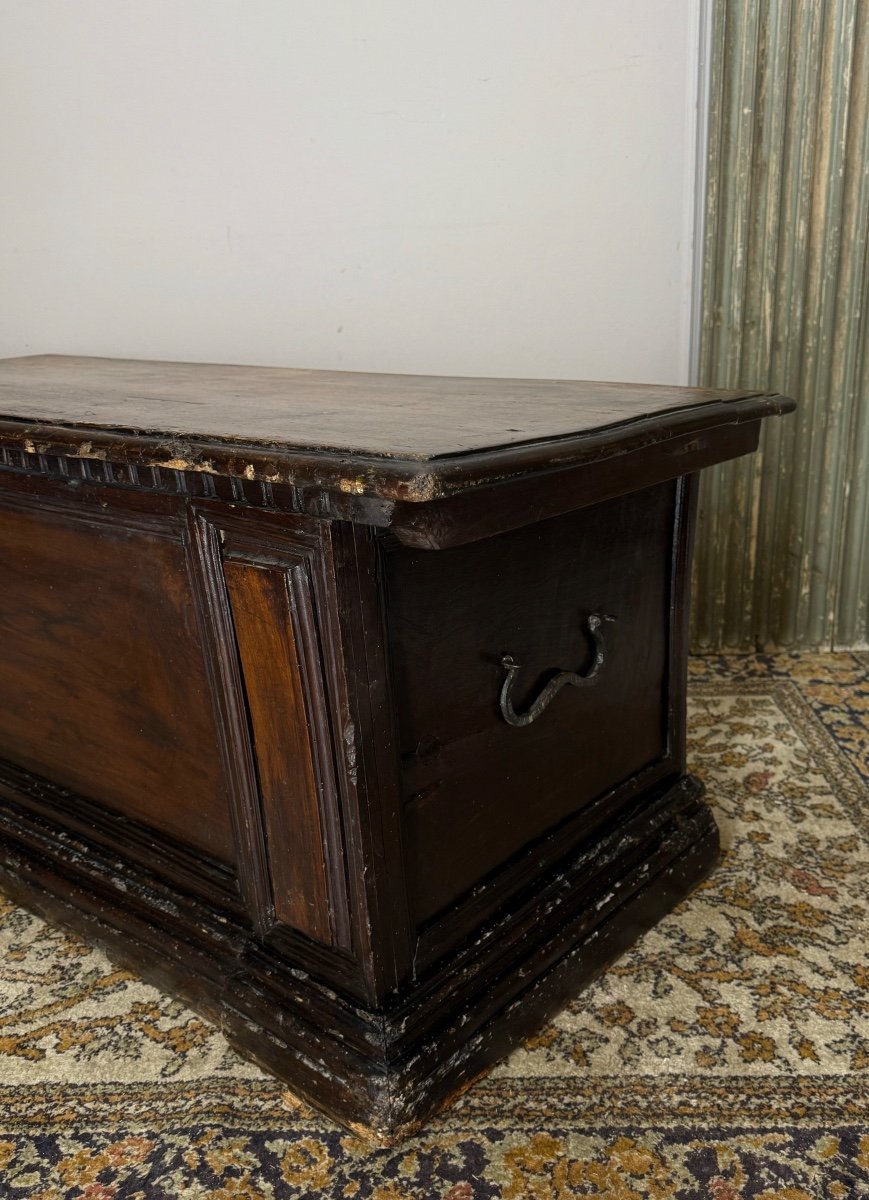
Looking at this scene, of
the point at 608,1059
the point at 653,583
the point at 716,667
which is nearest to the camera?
the point at 608,1059

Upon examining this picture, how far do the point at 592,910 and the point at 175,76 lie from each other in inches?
77.1

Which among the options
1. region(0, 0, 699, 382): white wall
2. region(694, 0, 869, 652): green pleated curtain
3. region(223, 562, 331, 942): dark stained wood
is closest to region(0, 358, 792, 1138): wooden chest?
region(223, 562, 331, 942): dark stained wood

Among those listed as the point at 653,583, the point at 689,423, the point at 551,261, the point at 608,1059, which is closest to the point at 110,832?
the point at 608,1059

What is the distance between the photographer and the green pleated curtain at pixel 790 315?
2129 millimetres

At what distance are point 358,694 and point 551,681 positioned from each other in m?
0.33

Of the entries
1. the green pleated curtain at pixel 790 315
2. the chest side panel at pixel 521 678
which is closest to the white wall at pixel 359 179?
the green pleated curtain at pixel 790 315

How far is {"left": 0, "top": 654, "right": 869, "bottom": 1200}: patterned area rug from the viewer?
1.06 m

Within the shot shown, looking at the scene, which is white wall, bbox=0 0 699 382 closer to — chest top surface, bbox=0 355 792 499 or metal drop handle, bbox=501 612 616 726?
chest top surface, bbox=0 355 792 499

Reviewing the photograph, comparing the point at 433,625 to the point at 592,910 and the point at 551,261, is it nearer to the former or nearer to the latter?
the point at 592,910

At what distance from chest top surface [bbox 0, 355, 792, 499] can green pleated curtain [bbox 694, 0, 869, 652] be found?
955mm

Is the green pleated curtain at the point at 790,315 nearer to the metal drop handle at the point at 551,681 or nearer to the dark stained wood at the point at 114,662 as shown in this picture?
the metal drop handle at the point at 551,681

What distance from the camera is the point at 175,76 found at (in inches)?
88.0

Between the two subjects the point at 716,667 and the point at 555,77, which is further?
the point at 716,667

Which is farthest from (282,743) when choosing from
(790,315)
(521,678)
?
(790,315)
